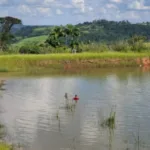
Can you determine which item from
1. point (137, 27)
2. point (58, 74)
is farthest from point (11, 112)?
point (137, 27)

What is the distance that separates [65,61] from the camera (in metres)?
50.5

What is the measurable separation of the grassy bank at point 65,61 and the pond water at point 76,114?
10.5m

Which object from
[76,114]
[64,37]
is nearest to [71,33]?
[64,37]

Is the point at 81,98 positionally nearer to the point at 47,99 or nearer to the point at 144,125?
the point at 47,99

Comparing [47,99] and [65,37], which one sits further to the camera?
[65,37]

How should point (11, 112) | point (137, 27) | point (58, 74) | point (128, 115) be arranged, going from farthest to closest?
point (137, 27)
point (58, 74)
point (11, 112)
point (128, 115)

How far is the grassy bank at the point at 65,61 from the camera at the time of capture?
4878 cm

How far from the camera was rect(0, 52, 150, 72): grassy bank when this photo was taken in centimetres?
4878

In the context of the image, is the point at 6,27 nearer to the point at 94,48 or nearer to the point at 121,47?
the point at 94,48

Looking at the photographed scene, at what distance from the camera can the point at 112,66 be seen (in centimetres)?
5259

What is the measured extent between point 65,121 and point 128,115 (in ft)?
10.7

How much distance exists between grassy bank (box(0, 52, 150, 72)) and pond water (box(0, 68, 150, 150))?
34.6ft

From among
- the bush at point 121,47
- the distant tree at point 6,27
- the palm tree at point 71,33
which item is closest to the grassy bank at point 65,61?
the bush at point 121,47

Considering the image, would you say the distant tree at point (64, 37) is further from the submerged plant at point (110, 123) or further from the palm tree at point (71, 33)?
the submerged plant at point (110, 123)
